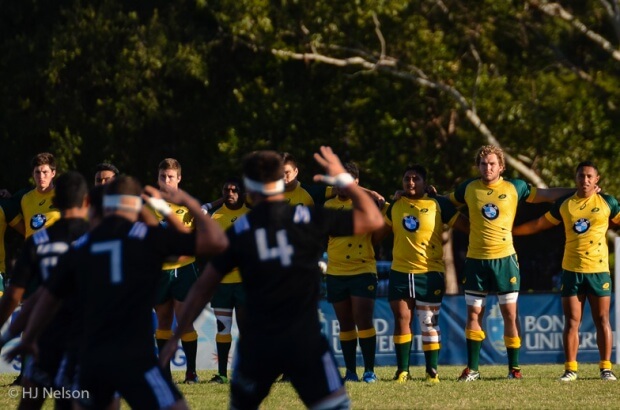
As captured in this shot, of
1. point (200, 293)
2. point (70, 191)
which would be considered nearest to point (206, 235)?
point (200, 293)

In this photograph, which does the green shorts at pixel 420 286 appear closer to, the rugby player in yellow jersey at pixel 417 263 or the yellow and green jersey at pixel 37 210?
the rugby player in yellow jersey at pixel 417 263

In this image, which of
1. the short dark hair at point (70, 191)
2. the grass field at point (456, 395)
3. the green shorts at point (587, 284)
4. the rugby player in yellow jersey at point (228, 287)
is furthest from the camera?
the rugby player in yellow jersey at point (228, 287)

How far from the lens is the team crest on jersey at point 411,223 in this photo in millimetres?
13742

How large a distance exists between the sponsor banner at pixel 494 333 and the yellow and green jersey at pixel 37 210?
660 cm

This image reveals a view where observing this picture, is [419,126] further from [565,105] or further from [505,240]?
[505,240]

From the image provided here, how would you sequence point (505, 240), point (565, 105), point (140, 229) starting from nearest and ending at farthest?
point (140, 229) < point (505, 240) < point (565, 105)

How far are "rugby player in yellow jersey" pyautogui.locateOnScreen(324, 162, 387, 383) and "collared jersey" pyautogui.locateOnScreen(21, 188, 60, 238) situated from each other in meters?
3.01

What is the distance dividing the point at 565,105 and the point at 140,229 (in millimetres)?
23364

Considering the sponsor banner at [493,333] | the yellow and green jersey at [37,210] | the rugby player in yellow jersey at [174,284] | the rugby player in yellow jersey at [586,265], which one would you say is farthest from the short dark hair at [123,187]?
the sponsor banner at [493,333]

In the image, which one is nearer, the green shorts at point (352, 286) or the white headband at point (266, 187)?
the white headband at point (266, 187)

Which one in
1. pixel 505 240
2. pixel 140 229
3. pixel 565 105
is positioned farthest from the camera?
pixel 565 105

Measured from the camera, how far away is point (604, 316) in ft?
44.9

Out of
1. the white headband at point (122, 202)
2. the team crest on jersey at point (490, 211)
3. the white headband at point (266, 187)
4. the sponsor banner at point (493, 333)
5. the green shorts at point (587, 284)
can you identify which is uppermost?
the white headband at point (266, 187)

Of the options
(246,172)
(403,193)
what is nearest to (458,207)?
(403,193)
